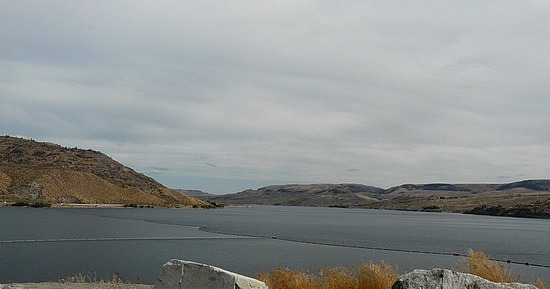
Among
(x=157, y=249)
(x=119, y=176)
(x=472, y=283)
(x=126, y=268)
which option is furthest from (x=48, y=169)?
(x=472, y=283)

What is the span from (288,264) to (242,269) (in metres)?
3.65

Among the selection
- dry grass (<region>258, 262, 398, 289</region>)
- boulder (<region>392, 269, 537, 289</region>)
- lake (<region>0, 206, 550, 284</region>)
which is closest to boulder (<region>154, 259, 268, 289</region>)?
boulder (<region>392, 269, 537, 289</region>)

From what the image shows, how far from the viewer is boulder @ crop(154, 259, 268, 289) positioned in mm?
9250

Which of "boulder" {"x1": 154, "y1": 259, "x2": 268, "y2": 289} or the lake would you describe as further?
the lake

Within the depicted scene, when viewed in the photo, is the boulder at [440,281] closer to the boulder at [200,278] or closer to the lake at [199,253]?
the boulder at [200,278]

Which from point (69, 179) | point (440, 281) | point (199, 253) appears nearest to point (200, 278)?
point (440, 281)

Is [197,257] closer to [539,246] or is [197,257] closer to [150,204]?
[539,246]

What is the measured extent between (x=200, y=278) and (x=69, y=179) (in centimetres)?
11852

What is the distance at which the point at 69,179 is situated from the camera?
118312mm

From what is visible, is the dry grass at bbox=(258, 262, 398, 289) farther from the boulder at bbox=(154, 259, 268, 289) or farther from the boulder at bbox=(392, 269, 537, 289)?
the boulder at bbox=(154, 259, 268, 289)

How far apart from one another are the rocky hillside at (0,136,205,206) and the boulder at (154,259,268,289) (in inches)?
3927

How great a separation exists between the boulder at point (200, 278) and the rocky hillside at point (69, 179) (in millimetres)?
99751


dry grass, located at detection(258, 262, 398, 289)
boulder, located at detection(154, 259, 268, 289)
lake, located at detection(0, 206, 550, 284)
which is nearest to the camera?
boulder, located at detection(154, 259, 268, 289)

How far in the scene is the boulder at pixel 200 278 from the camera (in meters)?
9.25
